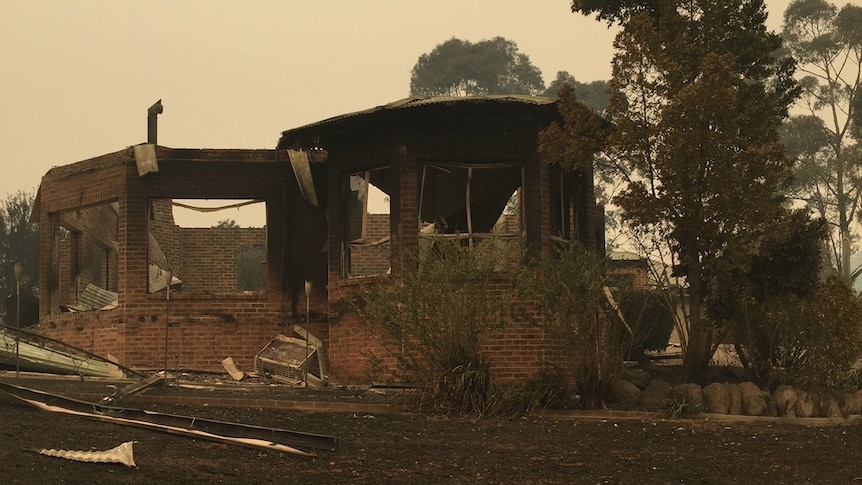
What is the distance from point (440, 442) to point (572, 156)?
16.9ft

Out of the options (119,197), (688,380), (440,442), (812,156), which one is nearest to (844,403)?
(688,380)

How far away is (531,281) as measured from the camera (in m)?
14.0

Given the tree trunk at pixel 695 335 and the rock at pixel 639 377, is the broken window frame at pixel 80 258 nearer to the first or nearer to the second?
the rock at pixel 639 377

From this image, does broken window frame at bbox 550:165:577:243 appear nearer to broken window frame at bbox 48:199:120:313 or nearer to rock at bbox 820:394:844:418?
rock at bbox 820:394:844:418

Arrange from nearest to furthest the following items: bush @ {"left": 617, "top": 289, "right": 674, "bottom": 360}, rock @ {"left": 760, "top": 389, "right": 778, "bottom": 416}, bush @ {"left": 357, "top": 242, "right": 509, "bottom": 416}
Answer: bush @ {"left": 357, "top": 242, "right": 509, "bottom": 416} < rock @ {"left": 760, "top": 389, "right": 778, "bottom": 416} < bush @ {"left": 617, "top": 289, "right": 674, "bottom": 360}

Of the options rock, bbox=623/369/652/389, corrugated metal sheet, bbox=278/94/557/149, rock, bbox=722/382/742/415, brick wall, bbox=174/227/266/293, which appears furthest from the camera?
brick wall, bbox=174/227/266/293

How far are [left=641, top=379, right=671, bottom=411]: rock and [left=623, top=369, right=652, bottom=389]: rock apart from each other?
118 mm

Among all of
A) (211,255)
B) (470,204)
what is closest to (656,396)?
(470,204)

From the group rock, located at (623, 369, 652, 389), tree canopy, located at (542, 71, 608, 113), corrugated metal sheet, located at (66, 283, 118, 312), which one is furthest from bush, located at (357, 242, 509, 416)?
tree canopy, located at (542, 71, 608, 113)

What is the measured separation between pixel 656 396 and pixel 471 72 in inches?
2077

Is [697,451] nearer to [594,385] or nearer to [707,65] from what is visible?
[594,385]

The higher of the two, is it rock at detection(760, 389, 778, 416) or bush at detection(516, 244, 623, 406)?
bush at detection(516, 244, 623, 406)

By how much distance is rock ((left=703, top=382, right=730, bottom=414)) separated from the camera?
13609 mm

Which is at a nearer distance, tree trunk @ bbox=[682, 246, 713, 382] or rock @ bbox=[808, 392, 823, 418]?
rock @ bbox=[808, 392, 823, 418]
